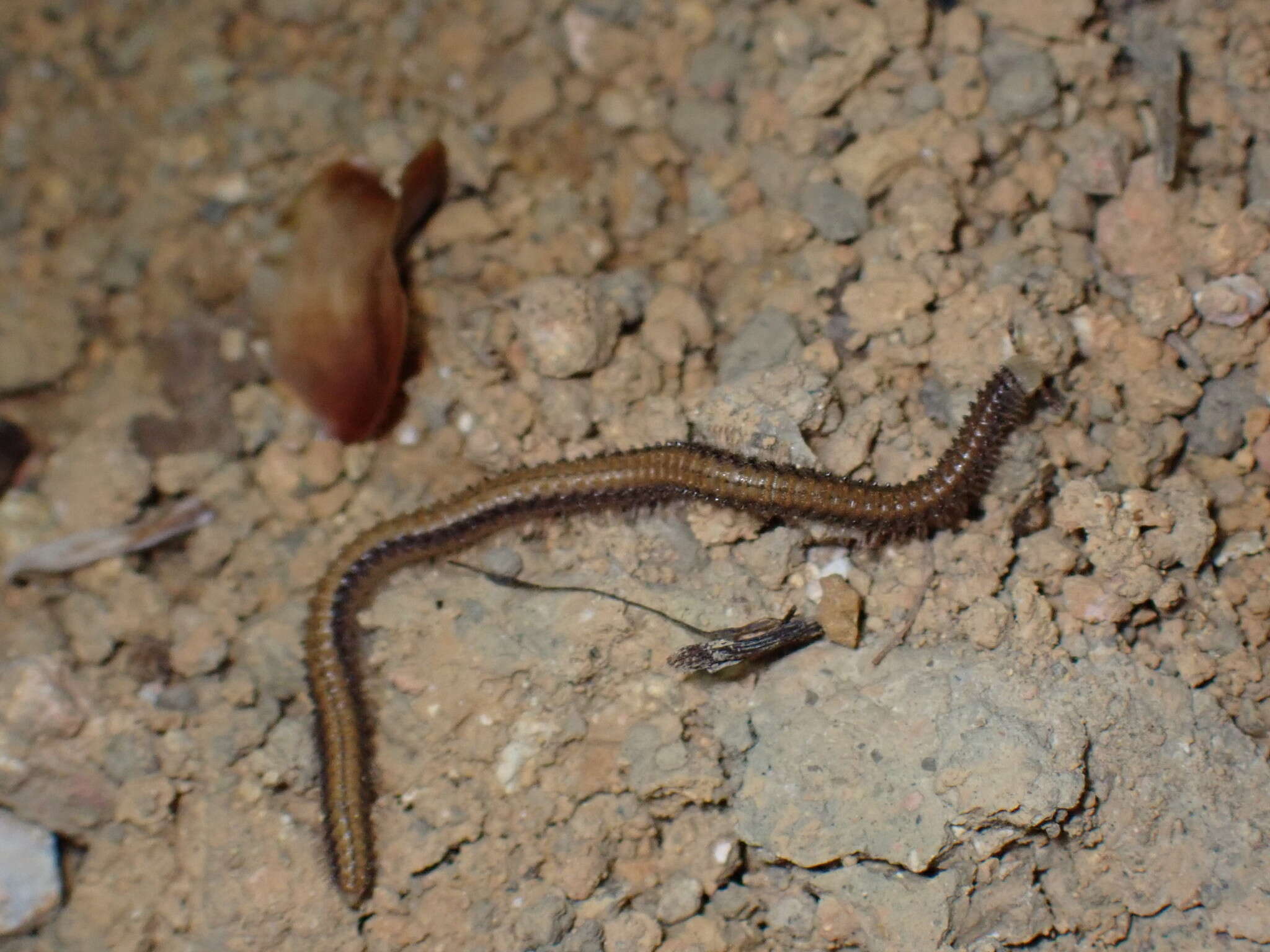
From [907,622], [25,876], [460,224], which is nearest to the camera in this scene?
[907,622]

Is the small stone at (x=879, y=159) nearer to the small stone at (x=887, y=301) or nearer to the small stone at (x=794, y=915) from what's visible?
the small stone at (x=887, y=301)

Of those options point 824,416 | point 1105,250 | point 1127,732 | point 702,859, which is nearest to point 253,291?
point 824,416

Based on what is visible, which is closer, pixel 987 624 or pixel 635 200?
pixel 987 624

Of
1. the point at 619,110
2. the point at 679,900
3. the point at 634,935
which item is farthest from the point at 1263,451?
the point at 619,110

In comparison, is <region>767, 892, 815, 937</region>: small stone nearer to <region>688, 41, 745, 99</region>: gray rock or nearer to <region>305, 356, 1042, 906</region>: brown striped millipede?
<region>305, 356, 1042, 906</region>: brown striped millipede

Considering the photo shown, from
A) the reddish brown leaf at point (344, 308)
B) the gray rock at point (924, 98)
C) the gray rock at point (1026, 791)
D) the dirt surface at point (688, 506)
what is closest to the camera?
the gray rock at point (1026, 791)

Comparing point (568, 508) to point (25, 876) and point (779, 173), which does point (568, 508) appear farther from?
point (25, 876)

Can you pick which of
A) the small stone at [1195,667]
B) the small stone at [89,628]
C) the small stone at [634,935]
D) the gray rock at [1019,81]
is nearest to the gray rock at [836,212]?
the gray rock at [1019,81]
